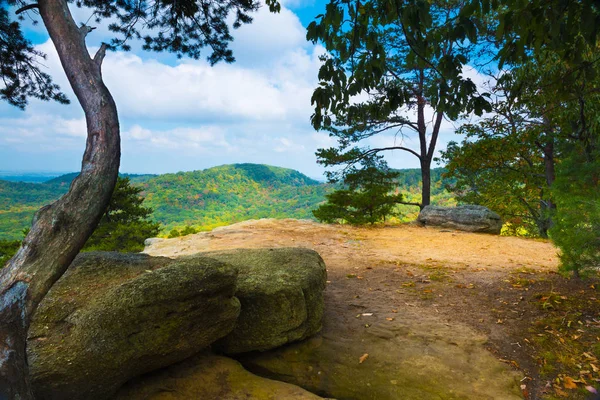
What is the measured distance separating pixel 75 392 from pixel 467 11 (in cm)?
360

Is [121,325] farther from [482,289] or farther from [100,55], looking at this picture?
[482,289]

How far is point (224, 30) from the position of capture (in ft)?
16.6

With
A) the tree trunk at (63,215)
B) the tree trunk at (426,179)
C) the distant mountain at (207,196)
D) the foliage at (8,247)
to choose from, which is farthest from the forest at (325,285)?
the distant mountain at (207,196)

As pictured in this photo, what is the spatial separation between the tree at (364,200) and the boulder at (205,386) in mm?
9789

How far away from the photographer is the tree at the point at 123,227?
1545 centimetres

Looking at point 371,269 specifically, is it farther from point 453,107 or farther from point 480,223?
point 480,223

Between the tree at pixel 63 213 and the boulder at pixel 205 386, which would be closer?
the tree at pixel 63 213

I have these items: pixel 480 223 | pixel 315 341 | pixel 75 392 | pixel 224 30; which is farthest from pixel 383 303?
pixel 480 223

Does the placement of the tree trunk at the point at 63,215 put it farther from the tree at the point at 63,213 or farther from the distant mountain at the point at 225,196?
the distant mountain at the point at 225,196

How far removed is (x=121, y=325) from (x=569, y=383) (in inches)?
142

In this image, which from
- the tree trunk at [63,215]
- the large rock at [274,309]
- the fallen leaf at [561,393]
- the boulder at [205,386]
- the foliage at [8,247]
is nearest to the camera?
the tree trunk at [63,215]

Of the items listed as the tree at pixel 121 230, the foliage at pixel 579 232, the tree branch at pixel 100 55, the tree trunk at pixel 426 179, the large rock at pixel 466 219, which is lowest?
the tree at pixel 121 230

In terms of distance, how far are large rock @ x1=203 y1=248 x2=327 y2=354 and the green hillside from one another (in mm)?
29561

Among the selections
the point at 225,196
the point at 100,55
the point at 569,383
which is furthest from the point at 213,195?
the point at 569,383
